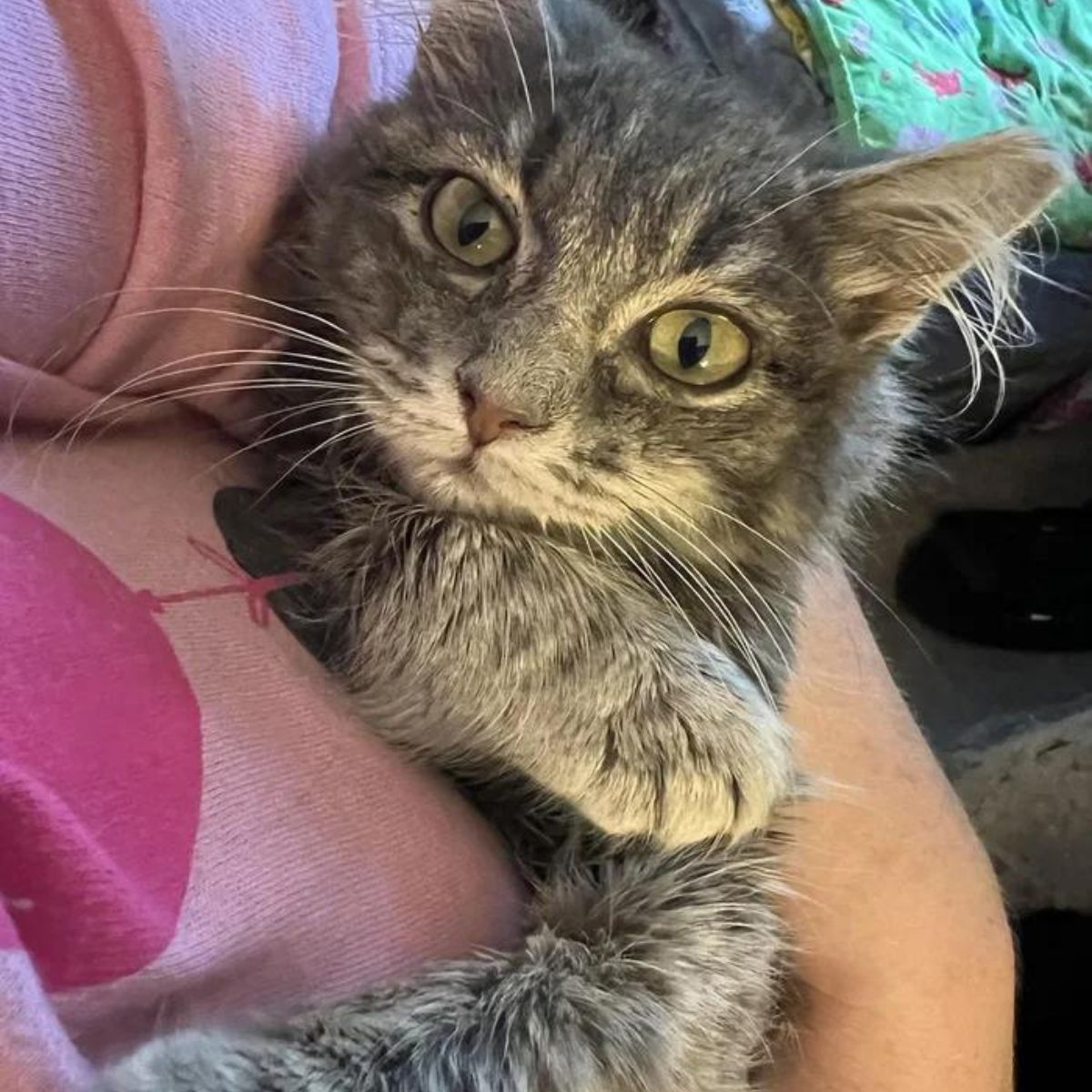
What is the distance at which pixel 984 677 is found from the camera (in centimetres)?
219

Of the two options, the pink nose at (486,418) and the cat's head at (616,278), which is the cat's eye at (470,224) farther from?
the pink nose at (486,418)

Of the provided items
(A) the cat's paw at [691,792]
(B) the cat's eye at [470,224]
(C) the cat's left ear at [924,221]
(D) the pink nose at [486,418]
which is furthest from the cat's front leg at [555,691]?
(C) the cat's left ear at [924,221]

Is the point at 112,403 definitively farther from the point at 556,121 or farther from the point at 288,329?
the point at 556,121

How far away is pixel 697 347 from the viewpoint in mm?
957

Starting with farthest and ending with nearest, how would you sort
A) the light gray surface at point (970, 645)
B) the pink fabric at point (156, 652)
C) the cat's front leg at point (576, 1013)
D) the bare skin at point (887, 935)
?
the light gray surface at point (970, 645) < the bare skin at point (887, 935) < the cat's front leg at point (576, 1013) < the pink fabric at point (156, 652)

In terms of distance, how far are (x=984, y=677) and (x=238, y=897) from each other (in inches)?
68.7

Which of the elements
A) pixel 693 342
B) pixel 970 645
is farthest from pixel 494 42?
pixel 970 645

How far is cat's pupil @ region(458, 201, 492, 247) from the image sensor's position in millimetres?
981

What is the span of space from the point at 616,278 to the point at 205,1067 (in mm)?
599

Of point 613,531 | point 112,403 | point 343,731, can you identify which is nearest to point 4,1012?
point 343,731

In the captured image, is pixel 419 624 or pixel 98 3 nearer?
pixel 98 3

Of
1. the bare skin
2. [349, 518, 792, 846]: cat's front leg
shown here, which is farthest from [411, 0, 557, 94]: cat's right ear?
the bare skin

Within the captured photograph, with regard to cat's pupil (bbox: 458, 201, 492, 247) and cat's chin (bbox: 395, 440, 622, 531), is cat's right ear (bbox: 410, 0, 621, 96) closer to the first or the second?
cat's pupil (bbox: 458, 201, 492, 247)

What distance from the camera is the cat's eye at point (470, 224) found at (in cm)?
98
